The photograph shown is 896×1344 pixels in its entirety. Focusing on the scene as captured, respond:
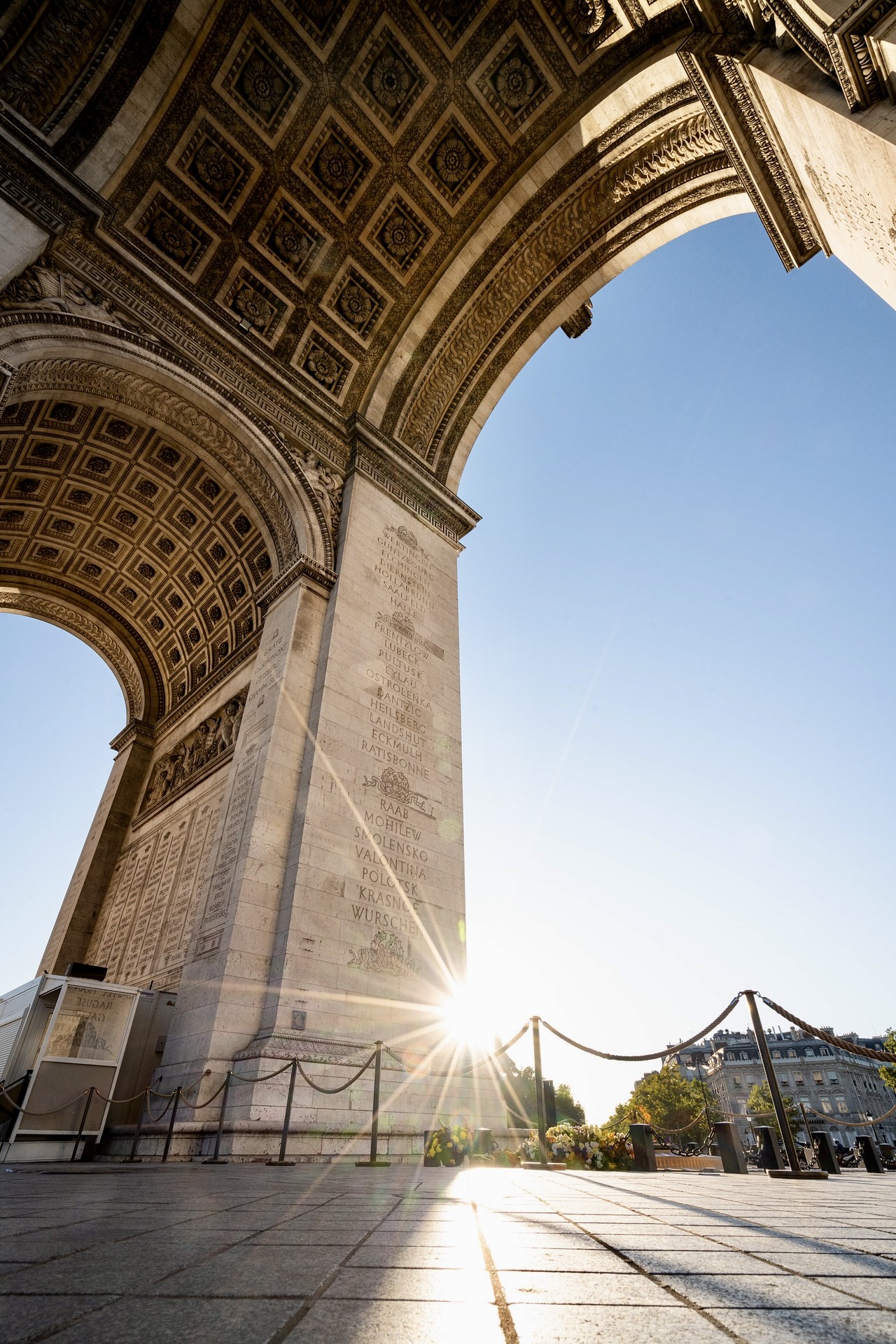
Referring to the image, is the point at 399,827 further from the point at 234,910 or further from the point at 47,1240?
the point at 47,1240

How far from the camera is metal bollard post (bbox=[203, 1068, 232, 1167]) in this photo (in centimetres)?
609

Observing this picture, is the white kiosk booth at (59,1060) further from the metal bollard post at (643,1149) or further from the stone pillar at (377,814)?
the metal bollard post at (643,1149)

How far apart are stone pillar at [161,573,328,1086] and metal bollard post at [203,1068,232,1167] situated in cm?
38

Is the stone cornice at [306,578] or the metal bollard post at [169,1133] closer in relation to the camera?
the metal bollard post at [169,1133]

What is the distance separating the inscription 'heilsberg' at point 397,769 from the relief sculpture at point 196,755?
2.71 meters

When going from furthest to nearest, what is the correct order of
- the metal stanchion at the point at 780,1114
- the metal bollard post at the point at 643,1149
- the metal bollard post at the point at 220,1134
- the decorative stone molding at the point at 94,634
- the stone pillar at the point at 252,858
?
the decorative stone molding at the point at 94,634, the stone pillar at the point at 252,858, the metal bollard post at the point at 643,1149, the metal bollard post at the point at 220,1134, the metal stanchion at the point at 780,1114

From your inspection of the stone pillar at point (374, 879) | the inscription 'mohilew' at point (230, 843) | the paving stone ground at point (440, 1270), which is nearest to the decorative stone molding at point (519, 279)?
the stone pillar at point (374, 879)

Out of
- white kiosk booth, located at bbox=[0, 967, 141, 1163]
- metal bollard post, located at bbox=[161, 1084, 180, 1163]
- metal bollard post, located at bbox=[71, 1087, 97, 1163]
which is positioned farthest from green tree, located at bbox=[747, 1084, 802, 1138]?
metal bollard post, located at bbox=[161, 1084, 180, 1163]

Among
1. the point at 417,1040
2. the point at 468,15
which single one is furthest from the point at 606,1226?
the point at 468,15

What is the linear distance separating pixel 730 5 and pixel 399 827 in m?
10.3

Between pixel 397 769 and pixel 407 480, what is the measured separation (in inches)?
249

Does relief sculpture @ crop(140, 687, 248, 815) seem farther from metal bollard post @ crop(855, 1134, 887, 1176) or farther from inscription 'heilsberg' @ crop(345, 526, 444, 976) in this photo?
metal bollard post @ crop(855, 1134, 887, 1176)

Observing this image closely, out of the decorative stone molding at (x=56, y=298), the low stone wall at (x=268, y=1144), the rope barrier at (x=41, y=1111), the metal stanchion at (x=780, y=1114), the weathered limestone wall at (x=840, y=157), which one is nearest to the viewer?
the weathered limestone wall at (x=840, y=157)

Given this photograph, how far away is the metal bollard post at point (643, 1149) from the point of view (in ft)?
22.2
